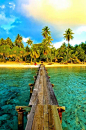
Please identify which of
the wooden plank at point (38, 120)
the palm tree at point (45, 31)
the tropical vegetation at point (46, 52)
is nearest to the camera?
the wooden plank at point (38, 120)

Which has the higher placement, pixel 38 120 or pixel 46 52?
pixel 46 52

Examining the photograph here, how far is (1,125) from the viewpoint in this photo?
479 cm

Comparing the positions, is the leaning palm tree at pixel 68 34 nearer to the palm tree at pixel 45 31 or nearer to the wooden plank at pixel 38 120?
the palm tree at pixel 45 31

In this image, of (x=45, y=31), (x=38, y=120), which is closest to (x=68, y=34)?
Result: (x=45, y=31)

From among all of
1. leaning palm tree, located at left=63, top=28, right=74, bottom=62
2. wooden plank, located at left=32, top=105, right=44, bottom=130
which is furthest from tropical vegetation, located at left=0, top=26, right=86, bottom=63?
wooden plank, located at left=32, top=105, right=44, bottom=130

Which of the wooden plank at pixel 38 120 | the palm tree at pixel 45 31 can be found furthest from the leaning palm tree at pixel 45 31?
the wooden plank at pixel 38 120

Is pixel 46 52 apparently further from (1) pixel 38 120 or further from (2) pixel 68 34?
(1) pixel 38 120

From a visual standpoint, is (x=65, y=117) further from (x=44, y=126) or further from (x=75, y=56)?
(x=75, y=56)

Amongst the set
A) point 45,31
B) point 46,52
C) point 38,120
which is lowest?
point 38,120

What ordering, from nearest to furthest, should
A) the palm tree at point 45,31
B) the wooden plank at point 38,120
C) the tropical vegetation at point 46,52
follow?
1. the wooden plank at point 38,120
2. the tropical vegetation at point 46,52
3. the palm tree at point 45,31

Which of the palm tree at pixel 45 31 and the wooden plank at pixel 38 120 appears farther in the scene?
the palm tree at pixel 45 31

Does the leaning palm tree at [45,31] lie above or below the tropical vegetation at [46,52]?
above

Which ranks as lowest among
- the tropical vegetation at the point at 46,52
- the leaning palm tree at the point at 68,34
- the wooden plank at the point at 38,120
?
the wooden plank at the point at 38,120

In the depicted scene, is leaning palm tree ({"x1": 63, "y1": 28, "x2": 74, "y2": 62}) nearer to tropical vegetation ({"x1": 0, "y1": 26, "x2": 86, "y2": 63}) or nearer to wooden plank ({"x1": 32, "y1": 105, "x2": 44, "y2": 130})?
tropical vegetation ({"x1": 0, "y1": 26, "x2": 86, "y2": 63})
